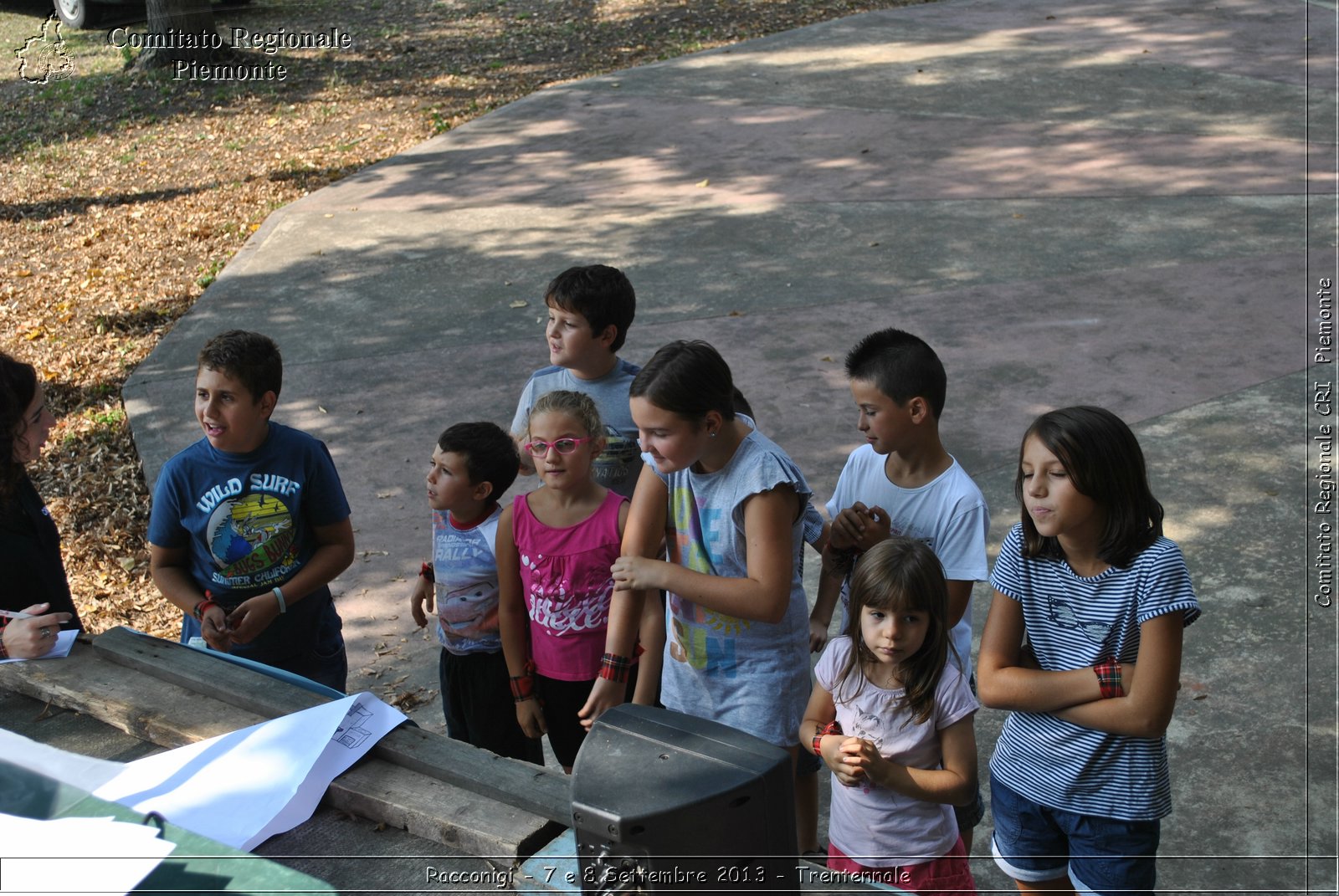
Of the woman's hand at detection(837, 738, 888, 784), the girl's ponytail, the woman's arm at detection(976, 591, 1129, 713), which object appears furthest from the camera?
the girl's ponytail

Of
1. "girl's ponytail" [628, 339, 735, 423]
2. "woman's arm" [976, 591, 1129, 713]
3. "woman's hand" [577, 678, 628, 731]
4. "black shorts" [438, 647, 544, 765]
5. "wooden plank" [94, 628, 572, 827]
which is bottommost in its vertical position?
"black shorts" [438, 647, 544, 765]

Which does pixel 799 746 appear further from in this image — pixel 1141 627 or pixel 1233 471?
pixel 1233 471

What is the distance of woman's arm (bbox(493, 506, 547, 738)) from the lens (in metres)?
Answer: 3.25

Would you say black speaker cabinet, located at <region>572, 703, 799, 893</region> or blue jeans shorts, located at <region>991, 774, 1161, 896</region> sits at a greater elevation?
black speaker cabinet, located at <region>572, 703, 799, 893</region>

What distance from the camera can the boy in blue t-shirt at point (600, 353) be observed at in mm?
3521

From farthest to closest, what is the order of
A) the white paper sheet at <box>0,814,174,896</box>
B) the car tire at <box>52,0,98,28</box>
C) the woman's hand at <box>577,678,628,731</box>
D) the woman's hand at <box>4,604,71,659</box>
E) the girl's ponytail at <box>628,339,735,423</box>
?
the car tire at <box>52,0,98,28</box> → the woman's hand at <box>577,678,628,731</box> → the woman's hand at <box>4,604,71,659</box> → the girl's ponytail at <box>628,339,735,423</box> → the white paper sheet at <box>0,814,174,896</box>

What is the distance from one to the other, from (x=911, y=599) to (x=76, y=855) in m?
1.62

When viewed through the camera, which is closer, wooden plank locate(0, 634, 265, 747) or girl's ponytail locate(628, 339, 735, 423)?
wooden plank locate(0, 634, 265, 747)

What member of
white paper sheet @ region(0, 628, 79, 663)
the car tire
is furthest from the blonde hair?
the car tire

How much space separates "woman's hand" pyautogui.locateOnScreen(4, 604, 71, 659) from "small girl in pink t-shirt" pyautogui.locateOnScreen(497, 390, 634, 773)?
1085mm

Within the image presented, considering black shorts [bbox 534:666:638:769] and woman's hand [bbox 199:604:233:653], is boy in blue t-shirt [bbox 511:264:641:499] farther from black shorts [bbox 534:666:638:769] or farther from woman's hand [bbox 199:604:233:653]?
woman's hand [bbox 199:604:233:653]

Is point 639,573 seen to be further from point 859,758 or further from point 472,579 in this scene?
point 472,579

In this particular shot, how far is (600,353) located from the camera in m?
3.60

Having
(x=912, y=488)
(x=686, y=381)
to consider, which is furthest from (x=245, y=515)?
(x=912, y=488)
